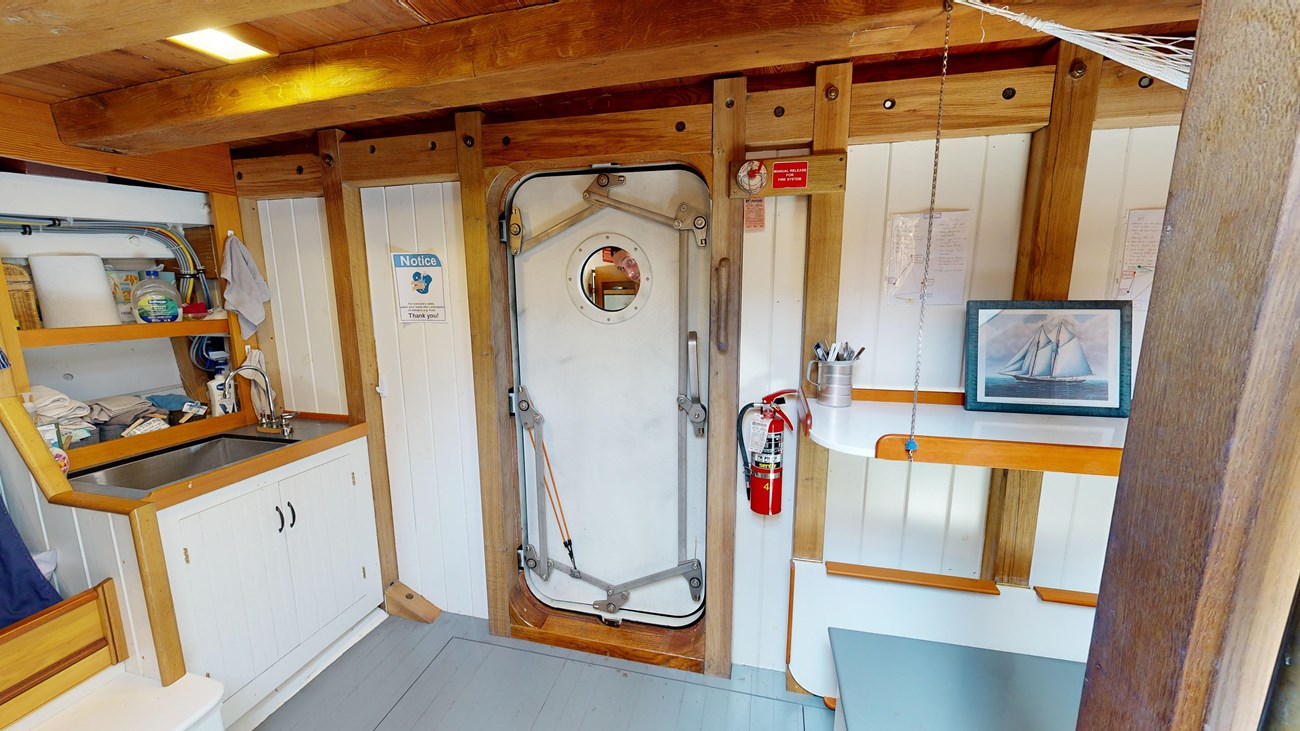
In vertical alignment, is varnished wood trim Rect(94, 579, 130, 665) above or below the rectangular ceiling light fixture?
below

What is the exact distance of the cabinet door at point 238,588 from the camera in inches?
61.8

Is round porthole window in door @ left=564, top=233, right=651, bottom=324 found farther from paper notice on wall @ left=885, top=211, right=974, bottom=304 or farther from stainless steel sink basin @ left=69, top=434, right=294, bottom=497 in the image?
stainless steel sink basin @ left=69, top=434, right=294, bottom=497

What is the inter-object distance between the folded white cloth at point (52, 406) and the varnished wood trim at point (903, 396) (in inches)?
108

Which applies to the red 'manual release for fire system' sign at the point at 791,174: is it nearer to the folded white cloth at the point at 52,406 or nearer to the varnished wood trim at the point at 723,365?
the varnished wood trim at the point at 723,365

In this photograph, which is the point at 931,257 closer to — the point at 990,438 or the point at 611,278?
the point at 990,438

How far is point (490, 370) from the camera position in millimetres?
2000

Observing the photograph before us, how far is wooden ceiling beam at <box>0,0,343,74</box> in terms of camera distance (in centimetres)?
82

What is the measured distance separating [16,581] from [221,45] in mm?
1577

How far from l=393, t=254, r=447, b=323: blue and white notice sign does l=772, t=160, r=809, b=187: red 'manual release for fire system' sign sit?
1405mm

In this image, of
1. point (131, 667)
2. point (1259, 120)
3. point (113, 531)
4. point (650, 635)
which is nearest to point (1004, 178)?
point (1259, 120)

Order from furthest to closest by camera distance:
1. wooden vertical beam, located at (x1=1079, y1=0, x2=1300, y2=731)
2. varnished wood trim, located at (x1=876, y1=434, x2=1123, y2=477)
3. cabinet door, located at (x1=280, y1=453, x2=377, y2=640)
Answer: cabinet door, located at (x1=280, y1=453, x2=377, y2=640) → varnished wood trim, located at (x1=876, y1=434, x2=1123, y2=477) → wooden vertical beam, located at (x1=1079, y1=0, x2=1300, y2=731)

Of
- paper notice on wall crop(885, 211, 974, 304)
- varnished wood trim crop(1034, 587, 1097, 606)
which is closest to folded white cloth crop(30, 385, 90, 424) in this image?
paper notice on wall crop(885, 211, 974, 304)

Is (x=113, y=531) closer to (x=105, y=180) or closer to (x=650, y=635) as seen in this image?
(x=105, y=180)

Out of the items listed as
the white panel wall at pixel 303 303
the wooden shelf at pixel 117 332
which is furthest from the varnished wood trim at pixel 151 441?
the wooden shelf at pixel 117 332
